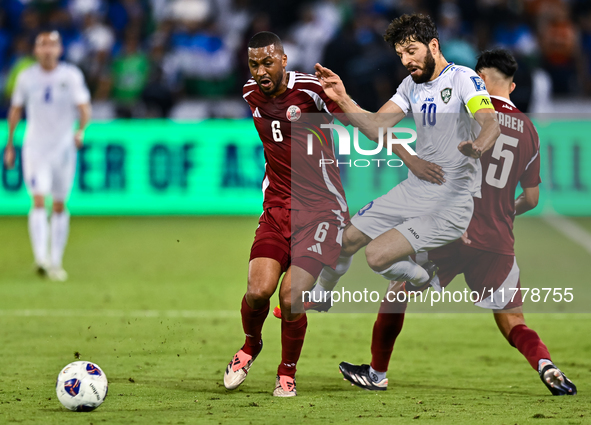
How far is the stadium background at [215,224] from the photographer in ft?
16.6

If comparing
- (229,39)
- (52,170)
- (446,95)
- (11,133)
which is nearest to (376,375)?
(446,95)

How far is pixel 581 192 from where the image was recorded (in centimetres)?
1107

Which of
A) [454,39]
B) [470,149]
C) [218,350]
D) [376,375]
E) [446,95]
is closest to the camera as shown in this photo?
[470,149]

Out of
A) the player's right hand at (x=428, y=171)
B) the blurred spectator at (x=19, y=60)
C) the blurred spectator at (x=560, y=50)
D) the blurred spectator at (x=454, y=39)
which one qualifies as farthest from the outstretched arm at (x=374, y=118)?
the blurred spectator at (x=19, y=60)

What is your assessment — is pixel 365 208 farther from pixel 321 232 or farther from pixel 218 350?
pixel 218 350

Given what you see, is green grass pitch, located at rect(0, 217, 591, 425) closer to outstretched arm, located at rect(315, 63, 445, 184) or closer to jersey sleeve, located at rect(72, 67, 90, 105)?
outstretched arm, located at rect(315, 63, 445, 184)

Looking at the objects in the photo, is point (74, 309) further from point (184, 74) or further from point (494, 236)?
point (184, 74)

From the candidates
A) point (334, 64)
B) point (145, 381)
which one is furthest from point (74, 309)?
point (334, 64)

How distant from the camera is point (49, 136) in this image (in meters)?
9.63

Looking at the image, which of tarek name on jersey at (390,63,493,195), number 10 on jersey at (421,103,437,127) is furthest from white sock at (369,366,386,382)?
number 10 on jersey at (421,103,437,127)

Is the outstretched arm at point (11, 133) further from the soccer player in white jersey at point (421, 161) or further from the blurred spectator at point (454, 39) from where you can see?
the blurred spectator at point (454, 39)

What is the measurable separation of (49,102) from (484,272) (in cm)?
600

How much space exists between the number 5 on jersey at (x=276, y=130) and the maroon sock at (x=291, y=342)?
1042 mm

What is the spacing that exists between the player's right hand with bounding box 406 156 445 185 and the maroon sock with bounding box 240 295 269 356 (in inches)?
46.0
